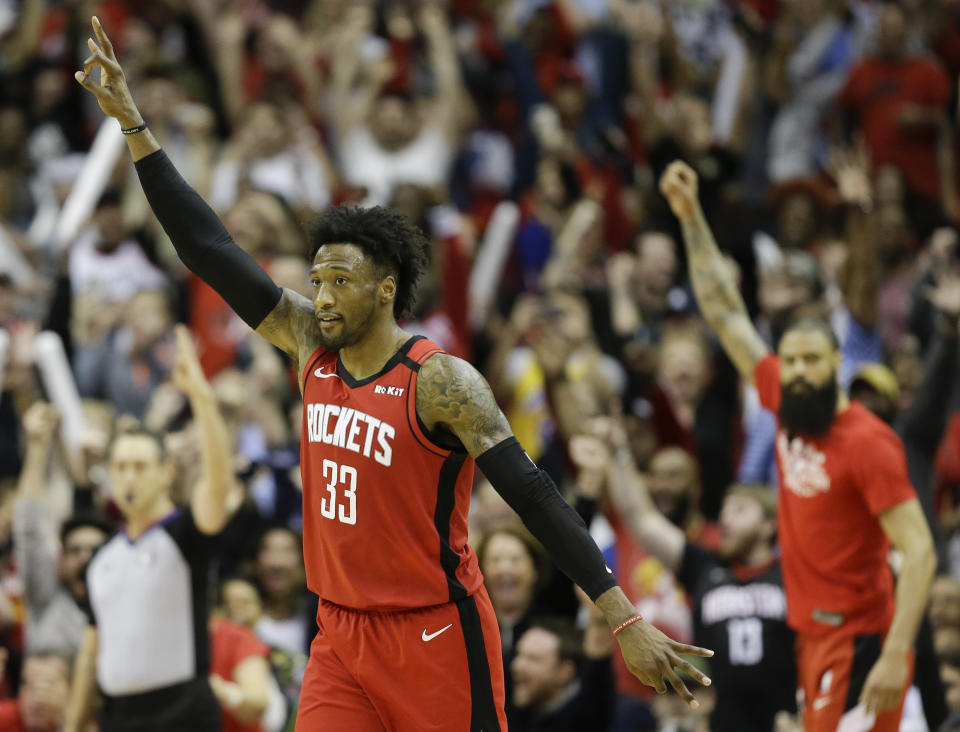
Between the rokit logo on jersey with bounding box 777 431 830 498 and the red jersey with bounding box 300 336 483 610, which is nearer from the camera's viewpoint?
the red jersey with bounding box 300 336 483 610

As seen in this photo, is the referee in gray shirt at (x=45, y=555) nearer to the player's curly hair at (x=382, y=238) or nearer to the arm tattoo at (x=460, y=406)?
the player's curly hair at (x=382, y=238)

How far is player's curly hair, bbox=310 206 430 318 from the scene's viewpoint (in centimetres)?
501

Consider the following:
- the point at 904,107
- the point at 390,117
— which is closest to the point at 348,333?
the point at 390,117

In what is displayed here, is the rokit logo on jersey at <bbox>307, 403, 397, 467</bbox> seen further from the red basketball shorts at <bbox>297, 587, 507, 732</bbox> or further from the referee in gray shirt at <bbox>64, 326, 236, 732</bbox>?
the referee in gray shirt at <bbox>64, 326, 236, 732</bbox>

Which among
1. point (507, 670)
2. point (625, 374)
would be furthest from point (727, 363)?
point (507, 670)

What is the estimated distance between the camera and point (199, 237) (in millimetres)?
5156

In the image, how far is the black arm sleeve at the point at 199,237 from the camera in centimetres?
515

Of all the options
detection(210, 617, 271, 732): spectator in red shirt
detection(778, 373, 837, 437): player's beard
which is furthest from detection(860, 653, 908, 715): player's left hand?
detection(210, 617, 271, 732): spectator in red shirt

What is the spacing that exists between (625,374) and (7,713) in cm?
446

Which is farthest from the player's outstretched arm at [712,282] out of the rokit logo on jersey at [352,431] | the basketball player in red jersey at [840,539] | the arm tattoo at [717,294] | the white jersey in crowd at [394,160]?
the white jersey in crowd at [394,160]

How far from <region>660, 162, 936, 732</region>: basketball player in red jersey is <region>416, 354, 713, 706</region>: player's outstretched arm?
66.8 inches

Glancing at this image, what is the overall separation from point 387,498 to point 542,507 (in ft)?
1.75

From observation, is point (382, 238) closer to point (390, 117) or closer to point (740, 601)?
point (740, 601)

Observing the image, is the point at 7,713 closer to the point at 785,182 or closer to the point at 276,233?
the point at 276,233
